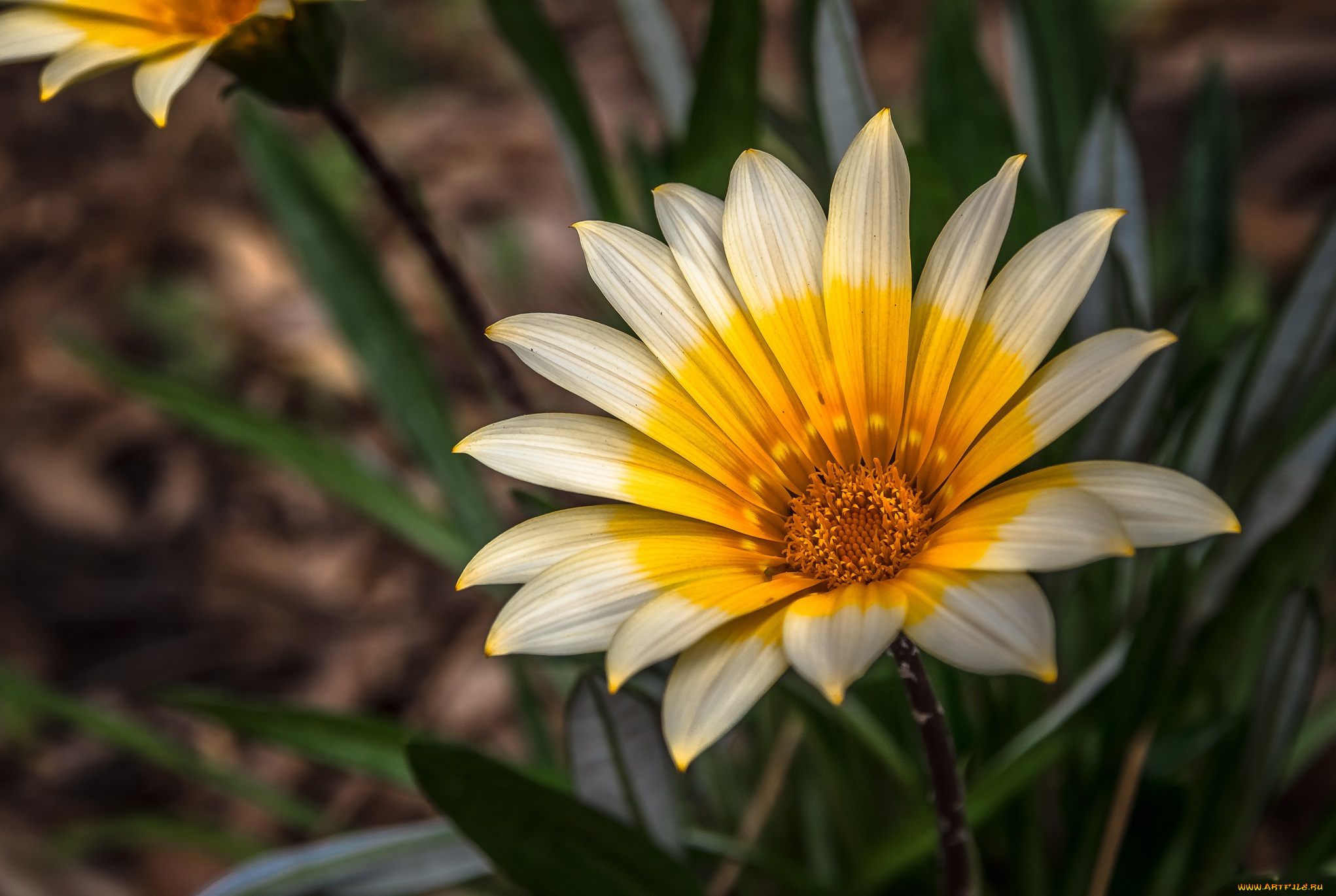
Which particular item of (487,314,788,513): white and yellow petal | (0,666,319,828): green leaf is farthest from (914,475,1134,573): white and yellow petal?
(0,666,319,828): green leaf

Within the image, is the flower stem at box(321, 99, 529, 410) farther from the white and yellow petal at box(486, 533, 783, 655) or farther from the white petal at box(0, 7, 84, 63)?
the white and yellow petal at box(486, 533, 783, 655)

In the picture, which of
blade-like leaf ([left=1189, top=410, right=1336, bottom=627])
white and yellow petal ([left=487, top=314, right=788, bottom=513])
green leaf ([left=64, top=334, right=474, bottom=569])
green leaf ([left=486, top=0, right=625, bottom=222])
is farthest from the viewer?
green leaf ([left=64, top=334, right=474, bottom=569])

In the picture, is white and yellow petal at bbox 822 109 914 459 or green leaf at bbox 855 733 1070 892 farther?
green leaf at bbox 855 733 1070 892

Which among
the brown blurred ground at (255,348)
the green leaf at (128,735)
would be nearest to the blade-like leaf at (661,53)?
the brown blurred ground at (255,348)

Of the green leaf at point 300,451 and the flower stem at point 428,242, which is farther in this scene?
the green leaf at point 300,451

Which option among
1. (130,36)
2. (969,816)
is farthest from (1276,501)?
(130,36)

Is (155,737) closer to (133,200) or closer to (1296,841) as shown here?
(1296,841)

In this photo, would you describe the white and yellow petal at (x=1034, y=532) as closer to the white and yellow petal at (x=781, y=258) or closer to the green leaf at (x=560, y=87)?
the white and yellow petal at (x=781, y=258)
